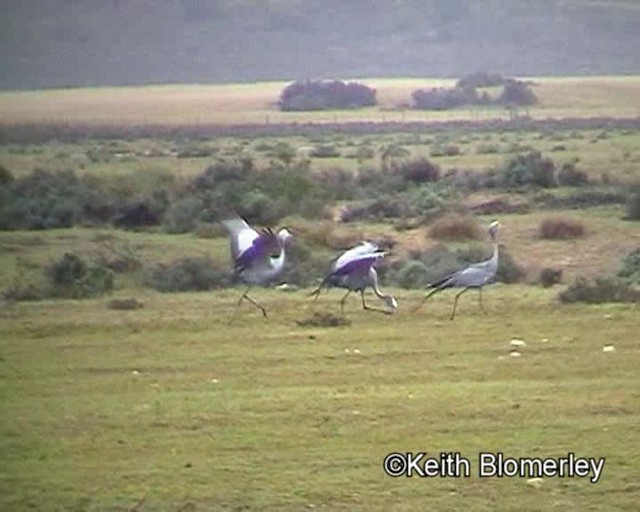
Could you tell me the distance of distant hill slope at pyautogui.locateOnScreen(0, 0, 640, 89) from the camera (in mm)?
8633

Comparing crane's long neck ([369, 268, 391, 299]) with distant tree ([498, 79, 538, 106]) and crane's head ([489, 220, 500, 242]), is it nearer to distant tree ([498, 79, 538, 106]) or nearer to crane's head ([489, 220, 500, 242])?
crane's head ([489, 220, 500, 242])

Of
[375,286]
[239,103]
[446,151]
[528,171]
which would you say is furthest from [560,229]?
[239,103]

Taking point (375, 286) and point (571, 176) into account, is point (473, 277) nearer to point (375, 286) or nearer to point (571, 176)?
point (375, 286)

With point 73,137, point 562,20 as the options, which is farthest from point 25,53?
point 562,20

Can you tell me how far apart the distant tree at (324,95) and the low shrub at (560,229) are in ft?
3.24

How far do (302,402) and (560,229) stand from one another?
1.45 metres

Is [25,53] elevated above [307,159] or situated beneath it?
elevated above

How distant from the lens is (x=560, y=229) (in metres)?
8.63

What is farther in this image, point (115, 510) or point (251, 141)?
point (251, 141)

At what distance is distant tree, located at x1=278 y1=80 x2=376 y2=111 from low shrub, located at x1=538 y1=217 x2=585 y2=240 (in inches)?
38.9

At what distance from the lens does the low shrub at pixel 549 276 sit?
8.66 metres

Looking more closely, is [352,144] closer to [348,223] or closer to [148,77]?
[348,223]

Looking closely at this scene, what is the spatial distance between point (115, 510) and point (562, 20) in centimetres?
307

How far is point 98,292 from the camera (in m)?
8.62
